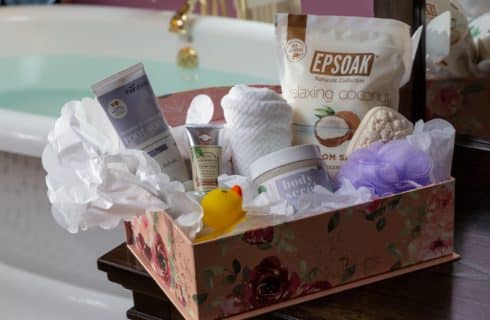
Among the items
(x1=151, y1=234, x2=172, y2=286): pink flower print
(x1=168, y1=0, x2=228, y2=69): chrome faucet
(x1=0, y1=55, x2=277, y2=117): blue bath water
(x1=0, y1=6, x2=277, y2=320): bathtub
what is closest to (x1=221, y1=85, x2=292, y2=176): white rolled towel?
(x1=151, y1=234, x2=172, y2=286): pink flower print

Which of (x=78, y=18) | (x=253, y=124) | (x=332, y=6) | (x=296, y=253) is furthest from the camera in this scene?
→ (x=78, y=18)

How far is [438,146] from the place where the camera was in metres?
0.85

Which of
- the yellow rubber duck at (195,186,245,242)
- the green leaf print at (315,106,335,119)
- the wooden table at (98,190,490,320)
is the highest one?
the green leaf print at (315,106,335,119)

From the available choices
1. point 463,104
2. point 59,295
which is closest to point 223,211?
point 463,104

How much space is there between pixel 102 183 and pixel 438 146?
333 mm

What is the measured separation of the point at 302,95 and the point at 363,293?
24cm

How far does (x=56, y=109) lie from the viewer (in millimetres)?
2543

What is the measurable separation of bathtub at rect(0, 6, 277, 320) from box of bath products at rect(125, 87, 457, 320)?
79cm

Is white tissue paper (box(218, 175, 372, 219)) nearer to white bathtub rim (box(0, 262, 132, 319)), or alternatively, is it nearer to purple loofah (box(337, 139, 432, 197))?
purple loofah (box(337, 139, 432, 197))

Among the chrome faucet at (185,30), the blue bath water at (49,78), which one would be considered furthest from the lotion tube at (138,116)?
the blue bath water at (49,78)

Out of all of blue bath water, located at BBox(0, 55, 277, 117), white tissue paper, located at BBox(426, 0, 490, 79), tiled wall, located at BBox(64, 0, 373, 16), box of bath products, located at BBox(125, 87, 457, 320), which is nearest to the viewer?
box of bath products, located at BBox(125, 87, 457, 320)

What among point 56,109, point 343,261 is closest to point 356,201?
point 343,261

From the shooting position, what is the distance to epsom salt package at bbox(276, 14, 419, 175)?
0.91 m

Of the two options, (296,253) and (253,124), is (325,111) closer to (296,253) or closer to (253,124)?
(253,124)
